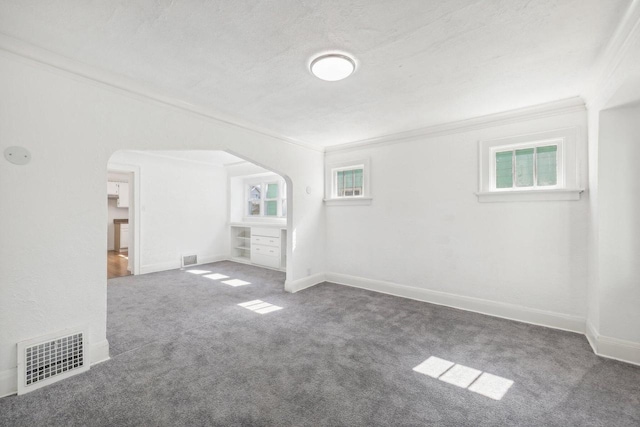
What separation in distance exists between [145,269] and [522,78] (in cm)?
667

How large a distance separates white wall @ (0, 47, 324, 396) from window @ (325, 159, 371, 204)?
2972 millimetres

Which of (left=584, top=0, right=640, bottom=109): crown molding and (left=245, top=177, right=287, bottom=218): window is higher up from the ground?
(left=584, top=0, right=640, bottom=109): crown molding

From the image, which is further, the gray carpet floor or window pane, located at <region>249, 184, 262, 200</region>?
window pane, located at <region>249, 184, 262, 200</region>

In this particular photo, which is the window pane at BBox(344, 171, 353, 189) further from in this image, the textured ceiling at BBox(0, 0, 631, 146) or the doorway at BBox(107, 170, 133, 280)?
Answer: the doorway at BBox(107, 170, 133, 280)

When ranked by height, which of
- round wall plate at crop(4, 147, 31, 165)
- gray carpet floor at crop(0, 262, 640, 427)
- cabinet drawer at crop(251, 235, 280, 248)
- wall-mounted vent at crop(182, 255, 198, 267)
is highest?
round wall plate at crop(4, 147, 31, 165)

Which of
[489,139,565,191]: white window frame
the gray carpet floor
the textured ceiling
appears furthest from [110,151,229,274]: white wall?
[489,139,565,191]: white window frame

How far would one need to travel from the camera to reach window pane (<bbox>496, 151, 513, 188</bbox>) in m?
3.46

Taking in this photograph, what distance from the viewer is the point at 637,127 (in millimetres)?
2395

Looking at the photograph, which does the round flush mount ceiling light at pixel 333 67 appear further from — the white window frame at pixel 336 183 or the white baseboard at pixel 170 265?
the white baseboard at pixel 170 265

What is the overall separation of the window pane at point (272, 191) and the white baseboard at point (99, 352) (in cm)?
465

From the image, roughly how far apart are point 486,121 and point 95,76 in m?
4.17

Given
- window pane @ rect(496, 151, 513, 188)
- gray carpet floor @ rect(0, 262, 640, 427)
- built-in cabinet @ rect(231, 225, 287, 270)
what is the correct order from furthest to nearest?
1. built-in cabinet @ rect(231, 225, 287, 270)
2. window pane @ rect(496, 151, 513, 188)
3. gray carpet floor @ rect(0, 262, 640, 427)

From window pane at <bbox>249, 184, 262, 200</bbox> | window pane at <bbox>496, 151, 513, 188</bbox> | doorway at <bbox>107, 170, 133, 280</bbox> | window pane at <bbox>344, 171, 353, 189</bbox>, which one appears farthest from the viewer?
doorway at <bbox>107, 170, 133, 280</bbox>

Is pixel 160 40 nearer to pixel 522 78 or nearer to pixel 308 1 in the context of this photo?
pixel 308 1
